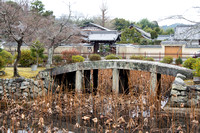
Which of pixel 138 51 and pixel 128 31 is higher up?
pixel 128 31

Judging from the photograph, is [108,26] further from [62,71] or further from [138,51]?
[62,71]

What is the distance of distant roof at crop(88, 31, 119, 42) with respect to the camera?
32.4 metres

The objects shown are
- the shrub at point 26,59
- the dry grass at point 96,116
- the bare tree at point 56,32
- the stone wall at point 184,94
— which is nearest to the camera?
the dry grass at point 96,116

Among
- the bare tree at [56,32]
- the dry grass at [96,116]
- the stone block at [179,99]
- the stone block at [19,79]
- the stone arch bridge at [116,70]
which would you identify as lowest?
the dry grass at [96,116]

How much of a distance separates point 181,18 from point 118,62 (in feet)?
8.94

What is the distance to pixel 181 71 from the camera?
29.3 feet

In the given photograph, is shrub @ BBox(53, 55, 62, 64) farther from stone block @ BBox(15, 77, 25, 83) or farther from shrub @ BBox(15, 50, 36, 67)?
stone block @ BBox(15, 77, 25, 83)

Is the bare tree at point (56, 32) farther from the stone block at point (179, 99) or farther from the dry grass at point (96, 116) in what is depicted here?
the stone block at point (179, 99)

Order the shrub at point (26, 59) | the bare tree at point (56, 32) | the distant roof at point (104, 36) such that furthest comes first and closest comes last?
the distant roof at point (104, 36) → the bare tree at point (56, 32) → the shrub at point (26, 59)

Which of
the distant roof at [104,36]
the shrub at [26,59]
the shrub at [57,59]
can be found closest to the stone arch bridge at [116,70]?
the shrub at [26,59]

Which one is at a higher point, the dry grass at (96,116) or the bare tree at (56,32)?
the bare tree at (56,32)

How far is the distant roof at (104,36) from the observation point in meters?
32.4

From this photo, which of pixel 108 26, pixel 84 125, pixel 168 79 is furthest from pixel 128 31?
pixel 84 125

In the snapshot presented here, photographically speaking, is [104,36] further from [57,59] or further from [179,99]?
[179,99]
